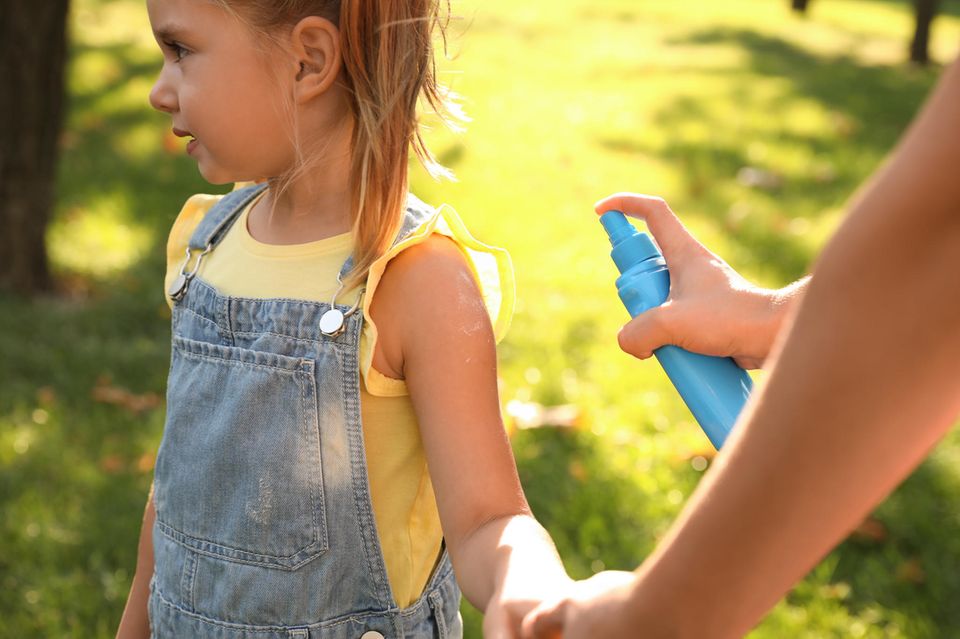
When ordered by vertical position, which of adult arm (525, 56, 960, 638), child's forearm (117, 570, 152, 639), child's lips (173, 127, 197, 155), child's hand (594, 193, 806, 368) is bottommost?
child's forearm (117, 570, 152, 639)

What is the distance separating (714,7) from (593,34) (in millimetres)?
2895

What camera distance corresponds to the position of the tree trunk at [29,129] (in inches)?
154

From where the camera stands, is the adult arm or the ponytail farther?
the ponytail

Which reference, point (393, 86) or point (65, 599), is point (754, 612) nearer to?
point (393, 86)

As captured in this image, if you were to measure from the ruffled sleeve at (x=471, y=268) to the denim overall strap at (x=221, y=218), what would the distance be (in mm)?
410

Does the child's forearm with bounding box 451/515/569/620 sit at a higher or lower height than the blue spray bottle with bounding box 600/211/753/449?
lower

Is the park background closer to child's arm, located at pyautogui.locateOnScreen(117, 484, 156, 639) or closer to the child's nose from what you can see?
the child's nose

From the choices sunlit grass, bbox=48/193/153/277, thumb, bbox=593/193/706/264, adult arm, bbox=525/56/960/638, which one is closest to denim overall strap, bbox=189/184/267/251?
thumb, bbox=593/193/706/264

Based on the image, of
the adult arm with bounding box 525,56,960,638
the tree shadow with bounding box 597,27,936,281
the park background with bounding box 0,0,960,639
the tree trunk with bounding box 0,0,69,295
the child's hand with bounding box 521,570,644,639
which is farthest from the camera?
the tree shadow with bounding box 597,27,936,281

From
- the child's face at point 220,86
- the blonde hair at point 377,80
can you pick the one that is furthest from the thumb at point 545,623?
the child's face at point 220,86

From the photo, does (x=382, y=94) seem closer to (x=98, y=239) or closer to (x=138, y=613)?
(x=138, y=613)

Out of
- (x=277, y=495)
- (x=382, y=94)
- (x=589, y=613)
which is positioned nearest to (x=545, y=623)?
(x=589, y=613)

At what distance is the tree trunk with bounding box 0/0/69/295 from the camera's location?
3916mm

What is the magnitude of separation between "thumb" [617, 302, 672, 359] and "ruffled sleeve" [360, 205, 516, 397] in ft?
0.76
